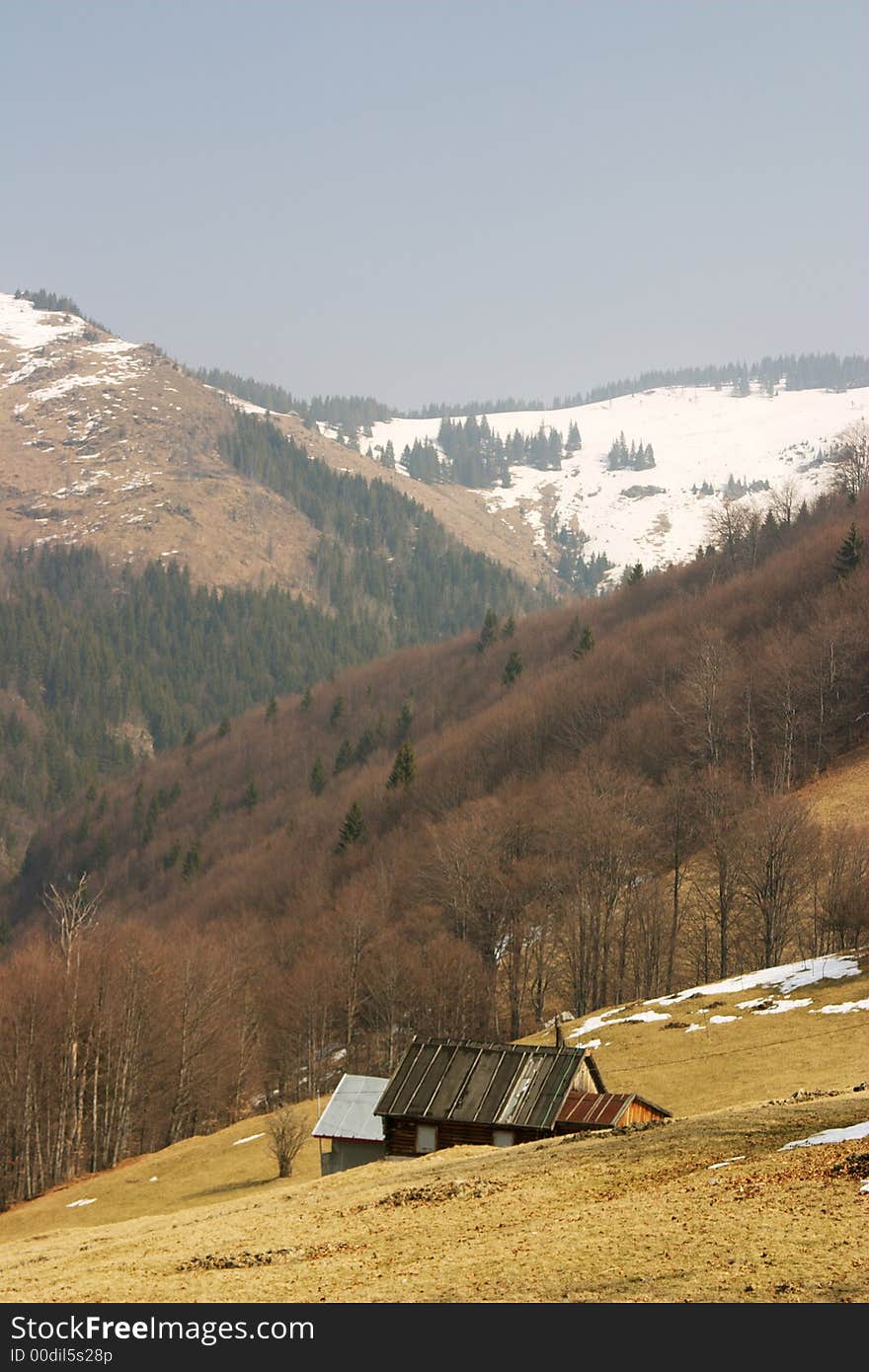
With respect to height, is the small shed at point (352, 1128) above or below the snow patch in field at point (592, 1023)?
above

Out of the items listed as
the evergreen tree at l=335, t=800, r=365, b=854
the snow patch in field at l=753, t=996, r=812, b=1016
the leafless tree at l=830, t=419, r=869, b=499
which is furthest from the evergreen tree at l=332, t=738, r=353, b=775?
the snow patch in field at l=753, t=996, r=812, b=1016

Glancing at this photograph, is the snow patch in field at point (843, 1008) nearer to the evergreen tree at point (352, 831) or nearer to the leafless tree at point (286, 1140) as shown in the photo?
the leafless tree at point (286, 1140)

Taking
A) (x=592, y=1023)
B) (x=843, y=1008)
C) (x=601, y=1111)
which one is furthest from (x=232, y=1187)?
(x=843, y=1008)

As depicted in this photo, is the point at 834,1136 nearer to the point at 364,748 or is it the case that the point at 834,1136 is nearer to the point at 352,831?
the point at 352,831

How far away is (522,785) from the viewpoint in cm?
13100

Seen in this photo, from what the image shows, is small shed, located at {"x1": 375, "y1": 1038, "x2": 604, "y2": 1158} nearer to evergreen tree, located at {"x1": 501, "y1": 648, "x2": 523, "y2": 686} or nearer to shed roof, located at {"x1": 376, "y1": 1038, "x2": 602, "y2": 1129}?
shed roof, located at {"x1": 376, "y1": 1038, "x2": 602, "y2": 1129}

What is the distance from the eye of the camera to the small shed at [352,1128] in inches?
2067

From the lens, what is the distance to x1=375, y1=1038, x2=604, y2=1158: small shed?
46.4m

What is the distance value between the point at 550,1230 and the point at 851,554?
11600 cm

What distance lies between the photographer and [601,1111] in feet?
147

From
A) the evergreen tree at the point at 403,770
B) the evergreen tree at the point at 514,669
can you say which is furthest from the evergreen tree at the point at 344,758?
the evergreen tree at the point at 403,770

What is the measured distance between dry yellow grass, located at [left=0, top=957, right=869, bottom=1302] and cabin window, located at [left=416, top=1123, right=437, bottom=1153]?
5136mm

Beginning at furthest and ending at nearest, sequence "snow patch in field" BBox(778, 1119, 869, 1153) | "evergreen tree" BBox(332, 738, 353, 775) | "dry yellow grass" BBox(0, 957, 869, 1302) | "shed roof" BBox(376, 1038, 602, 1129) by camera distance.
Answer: "evergreen tree" BBox(332, 738, 353, 775)
"shed roof" BBox(376, 1038, 602, 1129)
"snow patch in field" BBox(778, 1119, 869, 1153)
"dry yellow grass" BBox(0, 957, 869, 1302)
